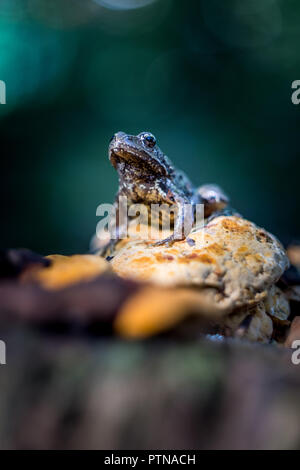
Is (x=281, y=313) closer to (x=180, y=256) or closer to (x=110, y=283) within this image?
(x=180, y=256)

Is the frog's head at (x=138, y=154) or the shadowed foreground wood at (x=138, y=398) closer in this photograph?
the shadowed foreground wood at (x=138, y=398)

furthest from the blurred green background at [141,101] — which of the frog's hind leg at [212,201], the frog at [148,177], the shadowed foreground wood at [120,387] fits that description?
the shadowed foreground wood at [120,387]

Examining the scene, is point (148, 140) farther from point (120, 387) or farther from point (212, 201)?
point (120, 387)

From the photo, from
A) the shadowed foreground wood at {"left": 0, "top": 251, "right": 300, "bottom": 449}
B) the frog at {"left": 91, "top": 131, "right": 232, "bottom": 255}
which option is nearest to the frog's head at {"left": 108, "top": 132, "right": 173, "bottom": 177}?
the frog at {"left": 91, "top": 131, "right": 232, "bottom": 255}

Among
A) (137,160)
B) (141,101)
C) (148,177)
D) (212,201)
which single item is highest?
(141,101)

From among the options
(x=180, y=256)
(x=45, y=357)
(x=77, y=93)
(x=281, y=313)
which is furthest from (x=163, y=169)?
(x=77, y=93)

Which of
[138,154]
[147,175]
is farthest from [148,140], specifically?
[147,175]

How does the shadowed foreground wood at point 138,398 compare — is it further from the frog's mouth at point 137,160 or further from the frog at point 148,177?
Result: the frog's mouth at point 137,160
